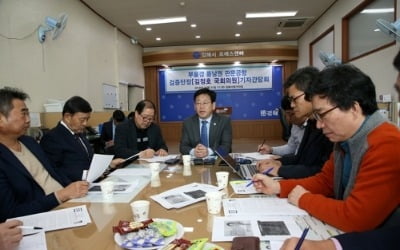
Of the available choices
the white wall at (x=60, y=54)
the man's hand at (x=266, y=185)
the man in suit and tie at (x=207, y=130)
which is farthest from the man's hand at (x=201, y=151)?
the white wall at (x=60, y=54)

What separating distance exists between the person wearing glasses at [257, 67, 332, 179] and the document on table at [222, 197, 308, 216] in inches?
16.0

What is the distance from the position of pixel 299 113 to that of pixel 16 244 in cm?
169

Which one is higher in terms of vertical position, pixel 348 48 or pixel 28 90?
pixel 348 48

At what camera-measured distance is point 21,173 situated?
1626 mm

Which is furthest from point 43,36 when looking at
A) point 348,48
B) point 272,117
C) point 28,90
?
point 272,117

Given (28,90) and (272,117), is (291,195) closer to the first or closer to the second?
(28,90)

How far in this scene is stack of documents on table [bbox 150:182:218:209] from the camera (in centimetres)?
140

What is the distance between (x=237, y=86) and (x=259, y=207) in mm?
8022

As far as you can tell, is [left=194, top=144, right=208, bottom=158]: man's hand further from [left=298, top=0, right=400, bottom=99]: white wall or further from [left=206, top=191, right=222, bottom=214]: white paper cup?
[left=298, top=0, right=400, bottom=99]: white wall

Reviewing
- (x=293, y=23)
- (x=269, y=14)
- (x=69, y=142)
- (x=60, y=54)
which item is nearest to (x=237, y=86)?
(x=293, y=23)

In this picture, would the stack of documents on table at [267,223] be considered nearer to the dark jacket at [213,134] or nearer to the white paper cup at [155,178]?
the white paper cup at [155,178]

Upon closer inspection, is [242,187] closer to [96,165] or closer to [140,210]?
[140,210]

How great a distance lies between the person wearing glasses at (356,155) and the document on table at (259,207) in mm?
45

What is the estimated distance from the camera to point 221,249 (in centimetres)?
93
